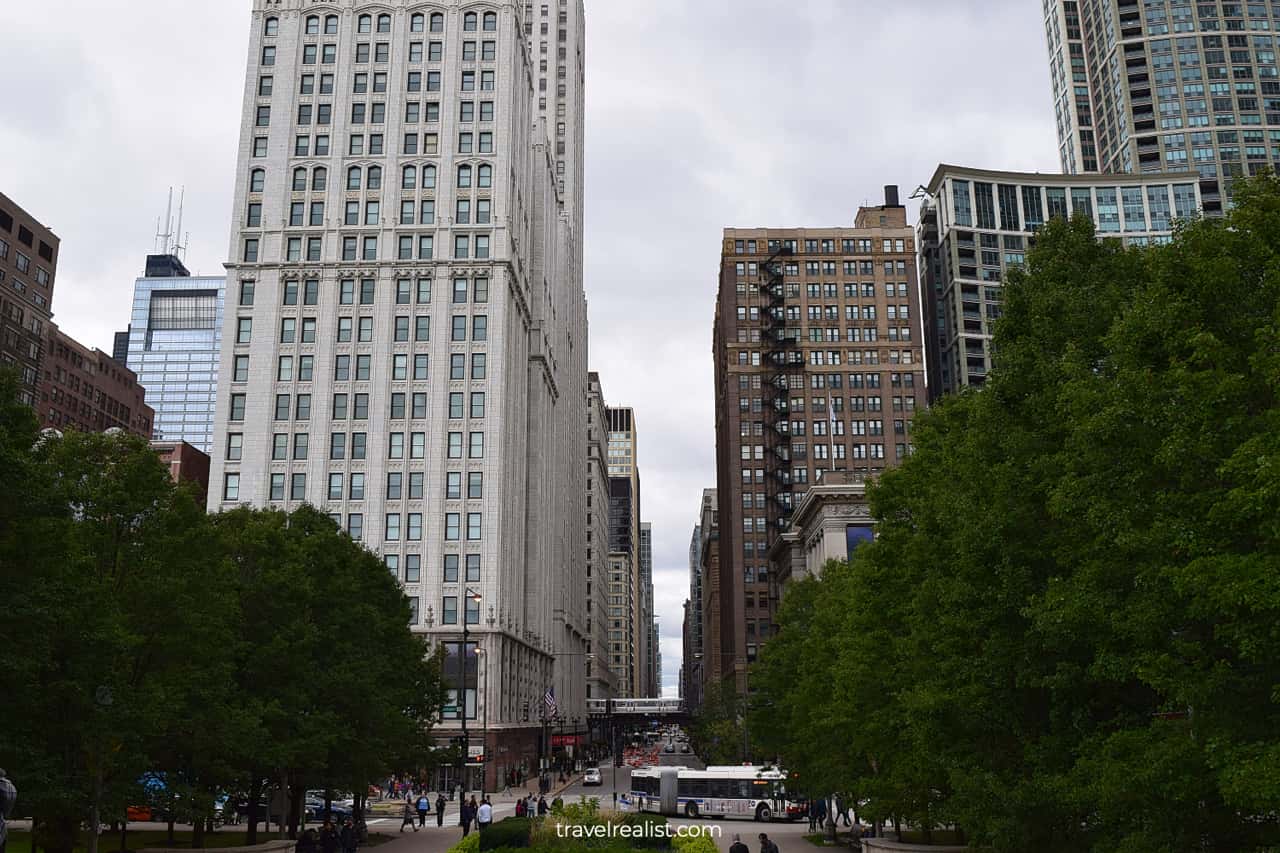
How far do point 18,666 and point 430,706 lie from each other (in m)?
35.7

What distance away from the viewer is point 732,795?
61.4 meters

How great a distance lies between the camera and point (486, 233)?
101 metres

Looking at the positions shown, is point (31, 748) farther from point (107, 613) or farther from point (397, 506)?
point (397, 506)

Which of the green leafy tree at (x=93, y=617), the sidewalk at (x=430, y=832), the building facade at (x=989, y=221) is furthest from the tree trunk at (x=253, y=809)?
the building facade at (x=989, y=221)

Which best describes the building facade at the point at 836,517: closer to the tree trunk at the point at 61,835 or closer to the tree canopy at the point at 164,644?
the tree canopy at the point at 164,644

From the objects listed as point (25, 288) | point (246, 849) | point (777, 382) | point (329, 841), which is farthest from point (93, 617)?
point (777, 382)

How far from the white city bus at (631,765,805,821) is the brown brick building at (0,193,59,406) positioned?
96906 millimetres

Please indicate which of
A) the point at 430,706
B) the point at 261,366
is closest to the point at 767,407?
the point at 261,366

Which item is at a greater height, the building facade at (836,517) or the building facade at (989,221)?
the building facade at (989,221)

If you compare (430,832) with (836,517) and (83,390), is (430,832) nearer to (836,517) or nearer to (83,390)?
(836,517)

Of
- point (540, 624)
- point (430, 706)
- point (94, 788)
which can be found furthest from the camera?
point (540, 624)

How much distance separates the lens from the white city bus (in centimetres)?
6097

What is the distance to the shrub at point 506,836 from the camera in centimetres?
3078

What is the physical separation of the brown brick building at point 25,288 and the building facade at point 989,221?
125m
